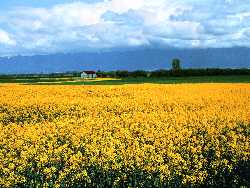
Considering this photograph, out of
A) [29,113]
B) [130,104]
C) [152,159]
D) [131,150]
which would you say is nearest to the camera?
[152,159]

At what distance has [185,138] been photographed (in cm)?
1511

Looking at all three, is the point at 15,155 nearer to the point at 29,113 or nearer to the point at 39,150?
the point at 39,150

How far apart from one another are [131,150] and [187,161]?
62.4 inches

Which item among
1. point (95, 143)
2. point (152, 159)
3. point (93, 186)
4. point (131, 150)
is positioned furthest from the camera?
point (95, 143)

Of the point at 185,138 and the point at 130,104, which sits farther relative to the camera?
the point at 130,104

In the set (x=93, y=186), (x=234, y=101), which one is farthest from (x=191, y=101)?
(x=93, y=186)

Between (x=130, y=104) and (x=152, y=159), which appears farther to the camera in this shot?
(x=130, y=104)

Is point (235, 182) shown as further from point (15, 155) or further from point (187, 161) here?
point (15, 155)

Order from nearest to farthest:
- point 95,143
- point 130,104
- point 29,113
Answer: point 95,143 < point 29,113 < point 130,104

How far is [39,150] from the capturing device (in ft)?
44.7

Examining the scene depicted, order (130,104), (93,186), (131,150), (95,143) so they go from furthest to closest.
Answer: (130,104), (95,143), (131,150), (93,186)

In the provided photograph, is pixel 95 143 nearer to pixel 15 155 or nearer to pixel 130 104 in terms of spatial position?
pixel 15 155

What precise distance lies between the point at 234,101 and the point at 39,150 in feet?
51.1

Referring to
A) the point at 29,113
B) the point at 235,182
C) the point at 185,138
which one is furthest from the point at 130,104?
the point at 235,182
